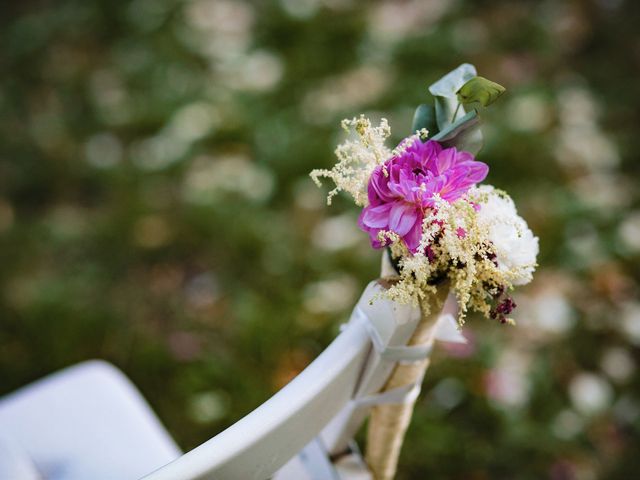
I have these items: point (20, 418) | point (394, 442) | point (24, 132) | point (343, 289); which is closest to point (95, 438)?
point (20, 418)

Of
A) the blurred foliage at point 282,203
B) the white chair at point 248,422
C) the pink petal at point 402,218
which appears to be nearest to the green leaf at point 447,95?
the pink petal at point 402,218

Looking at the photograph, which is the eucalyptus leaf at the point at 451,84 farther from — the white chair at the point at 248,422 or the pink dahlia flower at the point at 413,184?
the white chair at the point at 248,422

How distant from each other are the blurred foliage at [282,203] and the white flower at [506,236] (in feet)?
4.13

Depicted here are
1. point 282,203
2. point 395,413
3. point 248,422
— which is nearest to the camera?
point 248,422

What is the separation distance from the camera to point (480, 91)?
750 millimetres

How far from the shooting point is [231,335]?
7.29ft

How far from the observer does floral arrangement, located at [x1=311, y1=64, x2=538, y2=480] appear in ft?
2.42

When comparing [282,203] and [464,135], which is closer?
[464,135]

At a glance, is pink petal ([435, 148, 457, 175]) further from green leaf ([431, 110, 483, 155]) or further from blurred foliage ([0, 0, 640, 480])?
blurred foliage ([0, 0, 640, 480])

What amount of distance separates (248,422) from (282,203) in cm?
189

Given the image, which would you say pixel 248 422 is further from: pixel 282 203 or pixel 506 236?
pixel 282 203

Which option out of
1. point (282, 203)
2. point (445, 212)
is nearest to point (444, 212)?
point (445, 212)

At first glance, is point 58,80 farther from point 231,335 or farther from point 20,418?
point 20,418

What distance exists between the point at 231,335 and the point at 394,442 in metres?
1.22
